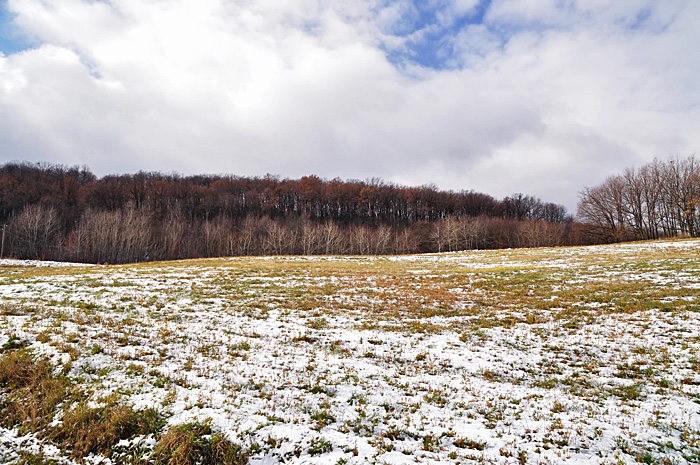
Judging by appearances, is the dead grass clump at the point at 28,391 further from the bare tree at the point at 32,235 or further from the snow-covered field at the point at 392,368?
the bare tree at the point at 32,235

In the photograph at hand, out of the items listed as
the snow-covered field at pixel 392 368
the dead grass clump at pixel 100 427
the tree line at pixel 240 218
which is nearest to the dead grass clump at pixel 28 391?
the snow-covered field at pixel 392 368

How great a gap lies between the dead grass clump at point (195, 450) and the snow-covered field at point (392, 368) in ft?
0.62

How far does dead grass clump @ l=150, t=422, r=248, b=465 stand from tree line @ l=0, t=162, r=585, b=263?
62076 mm

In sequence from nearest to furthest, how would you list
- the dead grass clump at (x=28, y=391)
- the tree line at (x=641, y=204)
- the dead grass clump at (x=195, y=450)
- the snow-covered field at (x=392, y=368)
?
the dead grass clump at (x=195, y=450)
the snow-covered field at (x=392, y=368)
the dead grass clump at (x=28, y=391)
the tree line at (x=641, y=204)

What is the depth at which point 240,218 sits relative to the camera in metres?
97.8

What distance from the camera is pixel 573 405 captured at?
6621 millimetres

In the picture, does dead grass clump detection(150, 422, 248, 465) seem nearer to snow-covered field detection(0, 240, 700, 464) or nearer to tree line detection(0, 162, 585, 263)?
snow-covered field detection(0, 240, 700, 464)

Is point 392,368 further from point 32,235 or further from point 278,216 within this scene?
point 278,216

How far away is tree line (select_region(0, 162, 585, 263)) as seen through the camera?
6494cm

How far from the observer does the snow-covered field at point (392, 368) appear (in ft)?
17.5

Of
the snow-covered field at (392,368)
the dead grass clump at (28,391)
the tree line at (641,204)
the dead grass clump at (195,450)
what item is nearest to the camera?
the dead grass clump at (195,450)

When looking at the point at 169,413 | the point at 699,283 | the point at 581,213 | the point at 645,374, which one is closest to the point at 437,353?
the point at 645,374

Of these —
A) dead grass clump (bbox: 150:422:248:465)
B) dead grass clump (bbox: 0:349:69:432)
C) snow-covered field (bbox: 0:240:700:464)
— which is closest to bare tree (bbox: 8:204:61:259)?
snow-covered field (bbox: 0:240:700:464)

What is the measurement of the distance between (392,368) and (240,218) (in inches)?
3771
